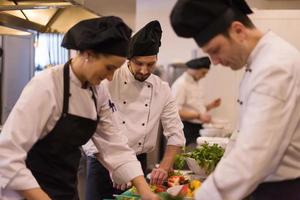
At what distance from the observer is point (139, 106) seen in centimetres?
205

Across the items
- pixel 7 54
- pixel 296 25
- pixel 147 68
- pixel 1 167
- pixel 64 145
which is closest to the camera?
pixel 1 167

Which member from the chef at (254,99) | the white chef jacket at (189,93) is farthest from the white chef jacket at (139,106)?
the white chef jacket at (189,93)

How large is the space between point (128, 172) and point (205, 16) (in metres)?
0.70

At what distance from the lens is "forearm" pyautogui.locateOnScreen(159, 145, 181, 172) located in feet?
6.34

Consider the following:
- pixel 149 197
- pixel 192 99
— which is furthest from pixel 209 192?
pixel 192 99

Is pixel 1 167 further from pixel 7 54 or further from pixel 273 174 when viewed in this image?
pixel 7 54

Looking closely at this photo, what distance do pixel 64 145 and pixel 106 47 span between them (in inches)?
13.6

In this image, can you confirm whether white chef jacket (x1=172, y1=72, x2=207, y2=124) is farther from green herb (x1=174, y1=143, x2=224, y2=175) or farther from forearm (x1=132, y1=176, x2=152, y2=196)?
forearm (x1=132, y1=176, x2=152, y2=196)

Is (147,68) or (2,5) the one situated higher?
(2,5)

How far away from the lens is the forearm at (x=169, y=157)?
193 centimetres

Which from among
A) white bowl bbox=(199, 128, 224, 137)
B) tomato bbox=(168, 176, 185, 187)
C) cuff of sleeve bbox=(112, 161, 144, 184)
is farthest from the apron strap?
white bowl bbox=(199, 128, 224, 137)

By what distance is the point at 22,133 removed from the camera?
120cm

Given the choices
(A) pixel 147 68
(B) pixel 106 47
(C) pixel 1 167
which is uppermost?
(B) pixel 106 47

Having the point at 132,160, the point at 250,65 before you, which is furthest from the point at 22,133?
the point at 250,65
